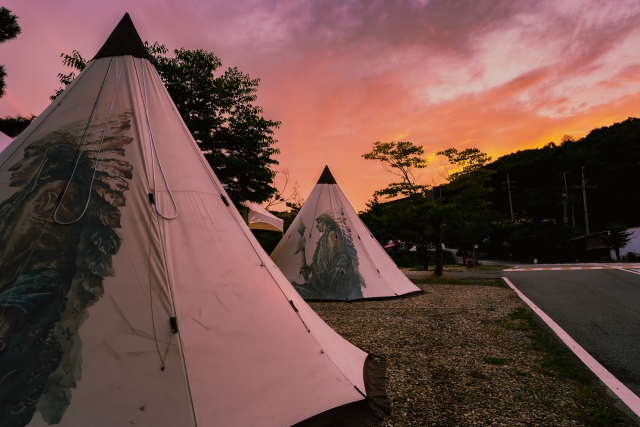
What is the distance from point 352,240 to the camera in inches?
389

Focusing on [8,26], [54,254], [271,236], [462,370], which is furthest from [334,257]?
[8,26]

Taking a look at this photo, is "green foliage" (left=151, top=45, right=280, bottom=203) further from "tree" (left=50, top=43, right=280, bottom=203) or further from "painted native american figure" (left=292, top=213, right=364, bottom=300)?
"painted native american figure" (left=292, top=213, right=364, bottom=300)

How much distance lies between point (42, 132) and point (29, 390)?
7.24ft

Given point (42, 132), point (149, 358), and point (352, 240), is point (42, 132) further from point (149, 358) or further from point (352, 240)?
point (352, 240)

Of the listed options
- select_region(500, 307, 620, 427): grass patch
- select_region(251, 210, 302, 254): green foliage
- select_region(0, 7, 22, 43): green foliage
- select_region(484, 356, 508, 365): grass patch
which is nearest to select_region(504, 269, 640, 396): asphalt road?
select_region(500, 307, 620, 427): grass patch

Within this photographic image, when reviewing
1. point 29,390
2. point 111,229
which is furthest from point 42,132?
point 29,390

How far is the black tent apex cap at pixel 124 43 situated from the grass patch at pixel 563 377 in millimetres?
5088

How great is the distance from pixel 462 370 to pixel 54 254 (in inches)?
157

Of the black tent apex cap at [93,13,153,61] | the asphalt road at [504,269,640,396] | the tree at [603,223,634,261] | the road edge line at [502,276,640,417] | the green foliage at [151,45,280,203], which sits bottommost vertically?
the road edge line at [502,276,640,417]

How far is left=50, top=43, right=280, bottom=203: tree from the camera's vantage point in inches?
458

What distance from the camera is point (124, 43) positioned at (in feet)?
12.4

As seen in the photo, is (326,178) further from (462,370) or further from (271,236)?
(271,236)

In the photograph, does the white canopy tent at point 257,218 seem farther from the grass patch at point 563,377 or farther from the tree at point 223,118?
the grass patch at point 563,377

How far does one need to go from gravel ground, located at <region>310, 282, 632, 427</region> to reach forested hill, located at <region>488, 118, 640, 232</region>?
35.9m
